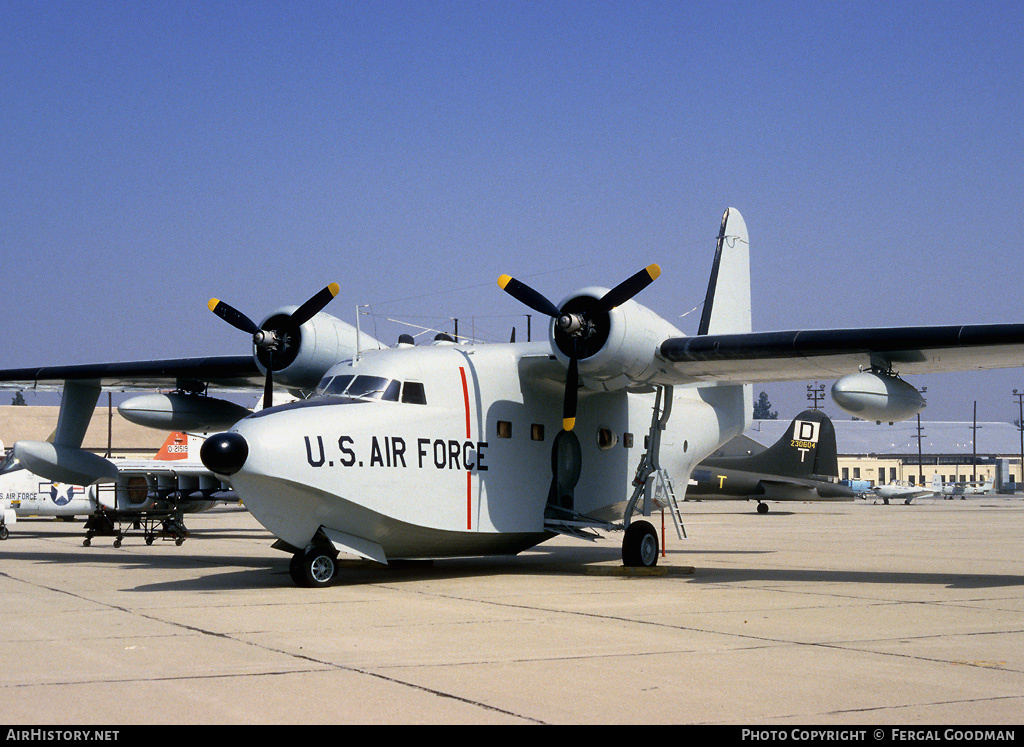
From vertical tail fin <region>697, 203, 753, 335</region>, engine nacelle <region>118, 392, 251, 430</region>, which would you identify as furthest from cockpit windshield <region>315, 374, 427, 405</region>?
vertical tail fin <region>697, 203, 753, 335</region>

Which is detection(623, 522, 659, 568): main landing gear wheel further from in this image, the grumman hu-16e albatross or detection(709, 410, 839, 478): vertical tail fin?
detection(709, 410, 839, 478): vertical tail fin

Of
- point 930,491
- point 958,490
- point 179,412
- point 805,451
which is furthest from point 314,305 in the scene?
point 958,490

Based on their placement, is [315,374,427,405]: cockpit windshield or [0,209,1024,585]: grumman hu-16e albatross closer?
[0,209,1024,585]: grumman hu-16e albatross

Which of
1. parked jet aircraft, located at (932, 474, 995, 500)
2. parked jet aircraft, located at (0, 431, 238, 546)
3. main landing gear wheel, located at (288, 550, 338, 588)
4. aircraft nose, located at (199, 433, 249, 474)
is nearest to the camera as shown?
aircraft nose, located at (199, 433, 249, 474)

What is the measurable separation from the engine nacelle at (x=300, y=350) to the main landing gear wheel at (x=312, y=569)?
4496 millimetres

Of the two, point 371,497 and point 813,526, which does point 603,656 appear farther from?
point 813,526

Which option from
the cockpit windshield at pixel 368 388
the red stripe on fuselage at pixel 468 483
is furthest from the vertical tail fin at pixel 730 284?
the cockpit windshield at pixel 368 388

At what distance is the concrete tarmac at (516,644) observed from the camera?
5977 millimetres

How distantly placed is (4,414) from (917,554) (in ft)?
262

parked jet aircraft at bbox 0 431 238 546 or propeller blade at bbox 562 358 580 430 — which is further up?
propeller blade at bbox 562 358 580 430

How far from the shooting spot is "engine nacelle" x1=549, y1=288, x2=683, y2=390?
15000 mm

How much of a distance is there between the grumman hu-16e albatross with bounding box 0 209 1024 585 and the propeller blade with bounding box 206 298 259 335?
1.0 inches

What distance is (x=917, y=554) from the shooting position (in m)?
20.7

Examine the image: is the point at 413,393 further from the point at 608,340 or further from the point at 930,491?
the point at 930,491
